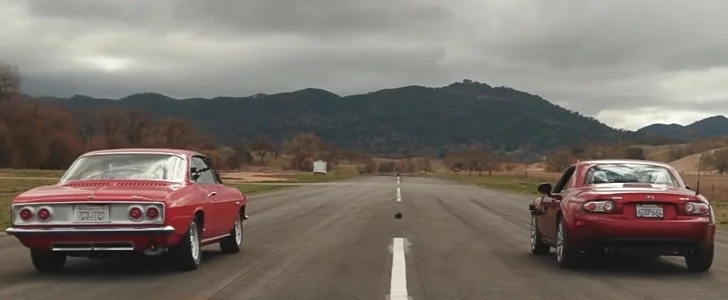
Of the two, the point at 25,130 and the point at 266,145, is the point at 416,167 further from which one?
the point at 25,130

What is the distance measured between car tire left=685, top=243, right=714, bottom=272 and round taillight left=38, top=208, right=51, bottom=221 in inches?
309

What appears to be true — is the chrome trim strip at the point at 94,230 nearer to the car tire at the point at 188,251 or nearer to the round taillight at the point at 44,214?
the round taillight at the point at 44,214

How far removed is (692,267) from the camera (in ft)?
38.1

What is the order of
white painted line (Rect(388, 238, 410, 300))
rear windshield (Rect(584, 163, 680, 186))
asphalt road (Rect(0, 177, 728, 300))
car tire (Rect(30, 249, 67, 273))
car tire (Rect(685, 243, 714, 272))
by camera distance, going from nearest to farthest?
white painted line (Rect(388, 238, 410, 300)) < asphalt road (Rect(0, 177, 728, 300)) < car tire (Rect(30, 249, 67, 273)) < car tire (Rect(685, 243, 714, 272)) < rear windshield (Rect(584, 163, 680, 186))

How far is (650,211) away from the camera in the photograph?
10.9m

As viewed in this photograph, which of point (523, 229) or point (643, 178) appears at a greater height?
point (643, 178)

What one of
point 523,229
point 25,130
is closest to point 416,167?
point 25,130

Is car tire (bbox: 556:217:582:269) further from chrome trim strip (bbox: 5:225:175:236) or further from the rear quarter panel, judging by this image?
chrome trim strip (bbox: 5:225:175:236)

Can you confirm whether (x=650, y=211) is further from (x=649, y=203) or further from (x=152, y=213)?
(x=152, y=213)

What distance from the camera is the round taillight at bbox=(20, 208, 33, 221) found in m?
10.4

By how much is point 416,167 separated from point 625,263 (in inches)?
7088

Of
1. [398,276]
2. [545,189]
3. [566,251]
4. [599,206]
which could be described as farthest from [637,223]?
[398,276]

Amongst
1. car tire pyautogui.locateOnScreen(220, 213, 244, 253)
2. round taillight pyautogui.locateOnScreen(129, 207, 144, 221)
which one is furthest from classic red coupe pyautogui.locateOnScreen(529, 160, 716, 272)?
round taillight pyautogui.locateOnScreen(129, 207, 144, 221)

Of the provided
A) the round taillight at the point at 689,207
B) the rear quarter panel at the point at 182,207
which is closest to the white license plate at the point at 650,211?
the round taillight at the point at 689,207
